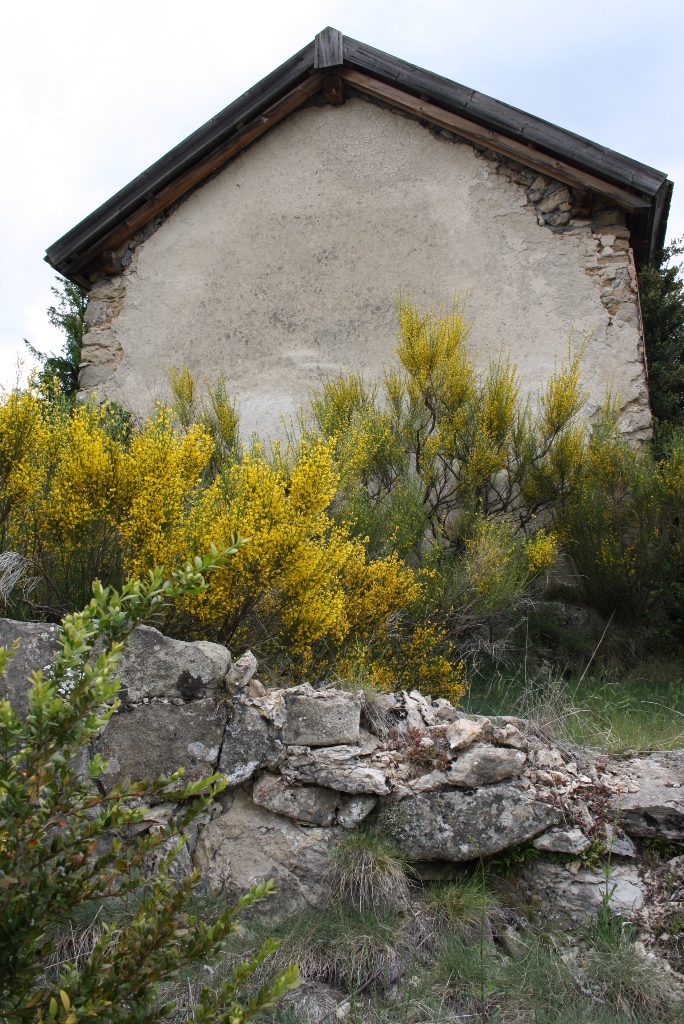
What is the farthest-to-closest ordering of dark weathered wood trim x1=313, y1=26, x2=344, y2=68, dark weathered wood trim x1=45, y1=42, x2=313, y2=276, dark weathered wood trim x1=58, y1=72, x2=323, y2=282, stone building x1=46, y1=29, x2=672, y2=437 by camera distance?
1. dark weathered wood trim x1=58, y1=72, x2=323, y2=282
2. dark weathered wood trim x1=45, y1=42, x2=313, y2=276
3. dark weathered wood trim x1=313, y1=26, x2=344, y2=68
4. stone building x1=46, y1=29, x2=672, y2=437

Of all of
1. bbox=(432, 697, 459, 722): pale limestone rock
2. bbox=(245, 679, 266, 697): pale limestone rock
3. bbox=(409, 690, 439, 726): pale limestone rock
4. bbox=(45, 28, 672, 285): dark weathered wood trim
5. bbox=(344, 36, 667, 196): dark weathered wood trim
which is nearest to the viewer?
bbox=(245, 679, 266, 697): pale limestone rock

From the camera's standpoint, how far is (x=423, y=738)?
12.2 ft

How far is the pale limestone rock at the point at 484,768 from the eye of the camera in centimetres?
349

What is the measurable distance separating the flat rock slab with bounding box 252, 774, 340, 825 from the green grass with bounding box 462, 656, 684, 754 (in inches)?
49.9

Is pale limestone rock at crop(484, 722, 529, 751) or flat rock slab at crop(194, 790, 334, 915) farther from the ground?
pale limestone rock at crop(484, 722, 529, 751)

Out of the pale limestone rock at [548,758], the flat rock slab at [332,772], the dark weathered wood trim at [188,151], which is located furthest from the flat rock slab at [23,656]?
the dark weathered wood trim at [188,151]

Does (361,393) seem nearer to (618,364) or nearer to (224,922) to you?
(618,364)

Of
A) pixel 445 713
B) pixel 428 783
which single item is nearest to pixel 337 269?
pixel 445 713

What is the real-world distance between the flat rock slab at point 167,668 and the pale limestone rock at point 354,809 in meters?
0.79

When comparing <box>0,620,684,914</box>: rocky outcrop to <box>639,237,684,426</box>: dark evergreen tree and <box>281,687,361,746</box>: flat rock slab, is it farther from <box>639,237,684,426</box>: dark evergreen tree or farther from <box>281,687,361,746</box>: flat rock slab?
<box>639,237,684,426</box>: dark evergreen tree

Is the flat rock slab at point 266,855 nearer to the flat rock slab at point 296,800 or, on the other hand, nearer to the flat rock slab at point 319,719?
the flat rock slab at point 296,800

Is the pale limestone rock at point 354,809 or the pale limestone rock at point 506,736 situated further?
the pale limestone rock at point 506,736

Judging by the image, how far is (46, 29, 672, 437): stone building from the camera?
7.55m

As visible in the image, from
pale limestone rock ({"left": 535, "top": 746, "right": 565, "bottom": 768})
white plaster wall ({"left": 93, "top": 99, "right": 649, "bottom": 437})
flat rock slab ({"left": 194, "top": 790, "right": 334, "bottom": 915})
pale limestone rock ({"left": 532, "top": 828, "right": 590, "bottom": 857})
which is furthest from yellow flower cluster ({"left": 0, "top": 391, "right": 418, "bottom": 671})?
white plaster wall ({"left": 93, "top": 99, "right": 649, "bottom": 437})
